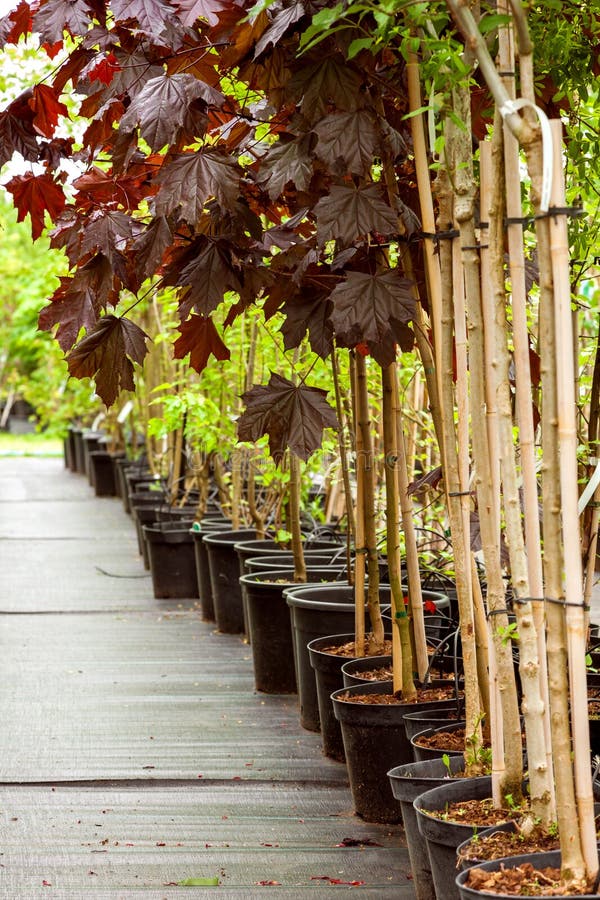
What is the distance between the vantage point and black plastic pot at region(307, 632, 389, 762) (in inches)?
136

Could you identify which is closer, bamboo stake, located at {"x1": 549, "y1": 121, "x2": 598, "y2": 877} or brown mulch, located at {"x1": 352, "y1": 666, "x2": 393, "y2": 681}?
bamboo stake, located at {"x1": 549, "y1": 121, "x2": 598, "y2": 877}

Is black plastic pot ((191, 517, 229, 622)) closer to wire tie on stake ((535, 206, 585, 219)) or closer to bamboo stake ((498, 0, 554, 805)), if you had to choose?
bamboo stake ((498, 0, 554, 805))

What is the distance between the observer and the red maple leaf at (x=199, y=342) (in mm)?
2762

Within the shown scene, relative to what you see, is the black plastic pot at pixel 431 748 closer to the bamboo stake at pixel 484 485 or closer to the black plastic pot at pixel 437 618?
the bamboo stake at pixel 484 485

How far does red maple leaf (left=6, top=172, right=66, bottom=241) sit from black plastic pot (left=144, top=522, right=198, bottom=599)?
4209 millimetres

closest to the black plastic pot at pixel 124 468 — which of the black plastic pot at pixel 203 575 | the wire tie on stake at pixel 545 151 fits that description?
the black plastic pot at pixel 203 575

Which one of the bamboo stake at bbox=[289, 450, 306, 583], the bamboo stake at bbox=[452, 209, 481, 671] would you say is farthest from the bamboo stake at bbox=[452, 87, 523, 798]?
the bamboo stake at bbox=[289, 450, 306, 583]

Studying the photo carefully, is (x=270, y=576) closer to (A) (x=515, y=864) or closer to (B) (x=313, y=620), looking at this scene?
(B) (x=313, y=620)

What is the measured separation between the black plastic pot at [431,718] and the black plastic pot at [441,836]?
0.46 m

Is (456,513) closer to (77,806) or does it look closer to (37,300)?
(77,806)

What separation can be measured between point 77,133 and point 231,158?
5.74 metres

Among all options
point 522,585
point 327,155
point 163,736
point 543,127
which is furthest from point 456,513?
point 163,736

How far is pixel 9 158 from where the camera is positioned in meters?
2.66

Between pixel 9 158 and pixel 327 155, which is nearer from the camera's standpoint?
pixel 327 155
